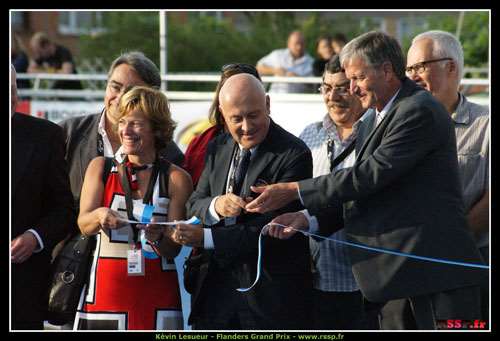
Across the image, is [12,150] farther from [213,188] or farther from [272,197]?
[272,197]

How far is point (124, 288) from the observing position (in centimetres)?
470

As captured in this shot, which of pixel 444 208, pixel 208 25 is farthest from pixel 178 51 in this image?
pixel 444 208

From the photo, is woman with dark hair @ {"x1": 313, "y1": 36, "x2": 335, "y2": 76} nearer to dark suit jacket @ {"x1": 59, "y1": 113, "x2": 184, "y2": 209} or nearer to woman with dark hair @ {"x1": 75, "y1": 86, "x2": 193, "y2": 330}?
dark suit jacket @ {"x1": 59, "y1": 113, "x2": 184, "y2": 209}

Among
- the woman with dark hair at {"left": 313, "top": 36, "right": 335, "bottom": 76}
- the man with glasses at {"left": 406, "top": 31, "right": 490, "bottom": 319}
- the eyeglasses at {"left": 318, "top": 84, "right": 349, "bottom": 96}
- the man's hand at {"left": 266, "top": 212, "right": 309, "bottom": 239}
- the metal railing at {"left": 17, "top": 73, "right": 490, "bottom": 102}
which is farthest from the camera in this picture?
the woman with dark hair at {"left": 313, "top": 36, "right": 335, "bottom": 76}

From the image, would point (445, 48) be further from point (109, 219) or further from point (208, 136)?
point (109, 219)

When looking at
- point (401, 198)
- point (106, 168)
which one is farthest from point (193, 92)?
Answer: point (401, 198)

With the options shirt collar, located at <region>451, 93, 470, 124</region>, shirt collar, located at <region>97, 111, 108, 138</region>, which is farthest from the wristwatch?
shirt collar, located at <region>451, 93, 470, 124</region>

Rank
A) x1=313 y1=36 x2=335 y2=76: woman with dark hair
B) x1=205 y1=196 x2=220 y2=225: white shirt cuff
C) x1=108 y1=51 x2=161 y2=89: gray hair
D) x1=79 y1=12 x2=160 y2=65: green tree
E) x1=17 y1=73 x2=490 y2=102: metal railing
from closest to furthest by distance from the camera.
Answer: x1=205 y1=196 x2=220 y2=225: white shirt cuff → x1=108 y1=51 x2=161 y2=89: gray hair → x1=17 y1=73 x2=490 y2=102: metal railing → x1=313 y1=36 x2=335 y2=76: woman with dark hair → x1=79 y1=12 x2=160 y2=65: green tree

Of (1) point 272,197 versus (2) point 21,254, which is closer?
(1) point 272,197

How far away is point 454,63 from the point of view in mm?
5184

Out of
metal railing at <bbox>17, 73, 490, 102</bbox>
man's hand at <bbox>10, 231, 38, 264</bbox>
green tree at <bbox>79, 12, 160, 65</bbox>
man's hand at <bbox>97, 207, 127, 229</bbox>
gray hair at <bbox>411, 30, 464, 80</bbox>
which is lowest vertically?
man's hand at <bbox>10, 231, 38, 264</bbox>

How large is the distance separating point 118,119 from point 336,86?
4.32 feet

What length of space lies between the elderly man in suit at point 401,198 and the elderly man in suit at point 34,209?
3.84 ft

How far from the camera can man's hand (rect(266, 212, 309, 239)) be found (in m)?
4.46
